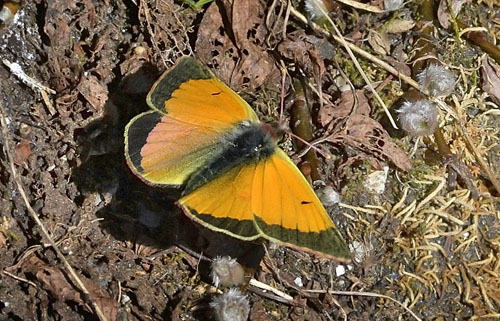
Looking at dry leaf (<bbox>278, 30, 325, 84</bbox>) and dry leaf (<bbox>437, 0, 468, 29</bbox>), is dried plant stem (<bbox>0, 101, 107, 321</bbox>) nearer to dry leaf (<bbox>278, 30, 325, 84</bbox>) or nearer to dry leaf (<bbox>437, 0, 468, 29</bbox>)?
dry leaf (<bbox>278, 30, 325, 84</bbox>)

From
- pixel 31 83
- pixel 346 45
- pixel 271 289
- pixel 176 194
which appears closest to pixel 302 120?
pixel 346 45

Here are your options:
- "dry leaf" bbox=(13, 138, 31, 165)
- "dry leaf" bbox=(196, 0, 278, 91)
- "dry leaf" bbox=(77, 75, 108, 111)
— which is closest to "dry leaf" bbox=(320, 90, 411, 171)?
"dry leaf" bbox=(196, 0, 278, 91)

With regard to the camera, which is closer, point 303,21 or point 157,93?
point 157,93

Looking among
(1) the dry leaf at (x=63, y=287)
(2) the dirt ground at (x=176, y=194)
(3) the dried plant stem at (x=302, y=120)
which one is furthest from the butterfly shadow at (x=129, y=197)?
(3) the dried plant stem at (x=302, y=120)

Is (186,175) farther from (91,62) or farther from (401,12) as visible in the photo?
(401,12)

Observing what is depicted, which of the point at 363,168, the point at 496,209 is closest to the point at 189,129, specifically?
the point at 363,168

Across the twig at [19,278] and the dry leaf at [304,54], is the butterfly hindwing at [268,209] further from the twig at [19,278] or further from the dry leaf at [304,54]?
the twig at [19,278]
